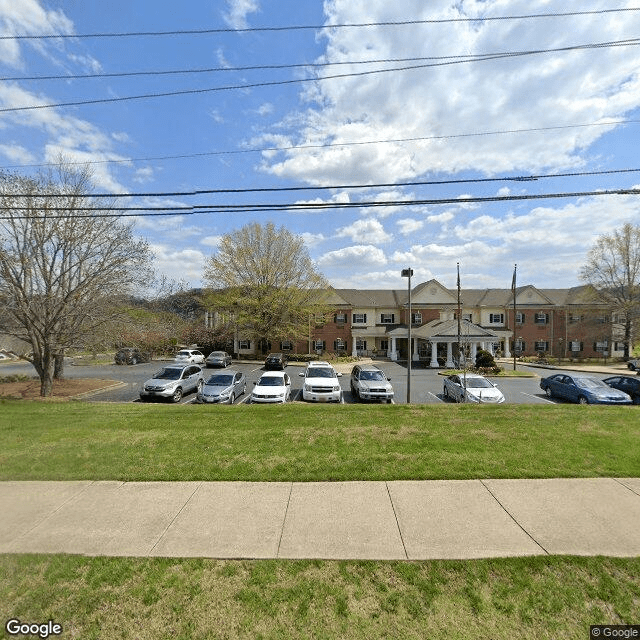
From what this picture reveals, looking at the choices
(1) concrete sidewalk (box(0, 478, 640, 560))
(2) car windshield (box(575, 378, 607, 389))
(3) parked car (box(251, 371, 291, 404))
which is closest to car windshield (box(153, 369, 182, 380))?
(3) parked car (box(251, 371, 291, 404))

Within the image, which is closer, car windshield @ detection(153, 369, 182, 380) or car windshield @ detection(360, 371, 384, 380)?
car windshield @ detection(360, 371, 384, 380)

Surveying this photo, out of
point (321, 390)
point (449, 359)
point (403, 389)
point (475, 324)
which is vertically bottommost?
point (403, 389)

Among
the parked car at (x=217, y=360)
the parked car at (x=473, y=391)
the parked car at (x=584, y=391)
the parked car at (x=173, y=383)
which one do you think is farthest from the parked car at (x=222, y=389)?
the parked car at (x=217, y=360)

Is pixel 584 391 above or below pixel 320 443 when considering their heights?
below

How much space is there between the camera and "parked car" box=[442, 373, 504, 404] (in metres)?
15.6

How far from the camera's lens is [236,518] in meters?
4.77

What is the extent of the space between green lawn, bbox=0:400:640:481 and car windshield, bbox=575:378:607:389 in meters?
7.09

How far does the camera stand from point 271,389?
1510 cm

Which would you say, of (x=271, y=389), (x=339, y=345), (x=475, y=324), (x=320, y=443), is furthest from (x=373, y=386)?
(x=475, y=324)

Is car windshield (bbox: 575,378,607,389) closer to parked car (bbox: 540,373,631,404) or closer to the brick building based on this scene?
parked car (bbox: 540,373,631,404)

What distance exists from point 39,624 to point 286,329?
37.4 metres

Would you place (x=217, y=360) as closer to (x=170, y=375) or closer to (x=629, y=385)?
(x=170, y=375)

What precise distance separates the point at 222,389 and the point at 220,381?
91cm

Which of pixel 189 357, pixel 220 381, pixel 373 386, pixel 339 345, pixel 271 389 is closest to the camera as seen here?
pixel 271 389
